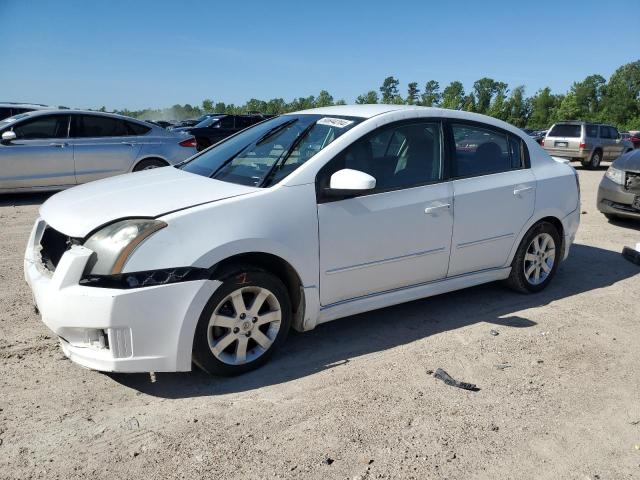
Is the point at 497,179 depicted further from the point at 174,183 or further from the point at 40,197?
the point at 40,197

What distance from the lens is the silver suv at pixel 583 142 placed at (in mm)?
→ 19609

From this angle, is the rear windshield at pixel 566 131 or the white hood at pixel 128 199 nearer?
Answer: the white hood at pixel 128 199

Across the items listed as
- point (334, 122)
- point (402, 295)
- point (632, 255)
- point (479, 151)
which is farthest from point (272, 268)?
point (632, 255)

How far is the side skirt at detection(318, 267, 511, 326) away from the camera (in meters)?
3.86

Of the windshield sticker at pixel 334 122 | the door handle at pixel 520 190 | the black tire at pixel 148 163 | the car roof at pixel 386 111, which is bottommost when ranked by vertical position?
the black tire at pixel 148 163

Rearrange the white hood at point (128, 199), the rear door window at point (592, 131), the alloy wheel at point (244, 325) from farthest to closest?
the rear door window at point (592, 131) < the alloy wheel at point (244, 325) < the white hood at point (128, 199)

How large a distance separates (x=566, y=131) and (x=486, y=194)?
17840mm

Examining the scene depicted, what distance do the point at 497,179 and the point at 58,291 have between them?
3471mm

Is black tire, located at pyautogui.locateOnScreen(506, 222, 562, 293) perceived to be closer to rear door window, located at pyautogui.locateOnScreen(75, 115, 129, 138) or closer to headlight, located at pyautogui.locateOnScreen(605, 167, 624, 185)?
headlight, located at pyautogui.locateOnScreen(605, 167, 624, 185)

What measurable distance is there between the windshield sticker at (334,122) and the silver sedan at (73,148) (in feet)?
21.3

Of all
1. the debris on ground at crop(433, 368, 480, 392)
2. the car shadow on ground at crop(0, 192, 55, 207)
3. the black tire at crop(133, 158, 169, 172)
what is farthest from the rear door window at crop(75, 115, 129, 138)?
the debris on ground at crop(433, 368, 480, 392)

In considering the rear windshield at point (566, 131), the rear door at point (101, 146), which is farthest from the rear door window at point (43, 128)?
the rear windshield at point (566, 131)

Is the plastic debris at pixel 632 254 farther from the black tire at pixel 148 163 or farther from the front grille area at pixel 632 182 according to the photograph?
the black tire at pixel 148 163

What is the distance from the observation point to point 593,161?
65.8 ft
